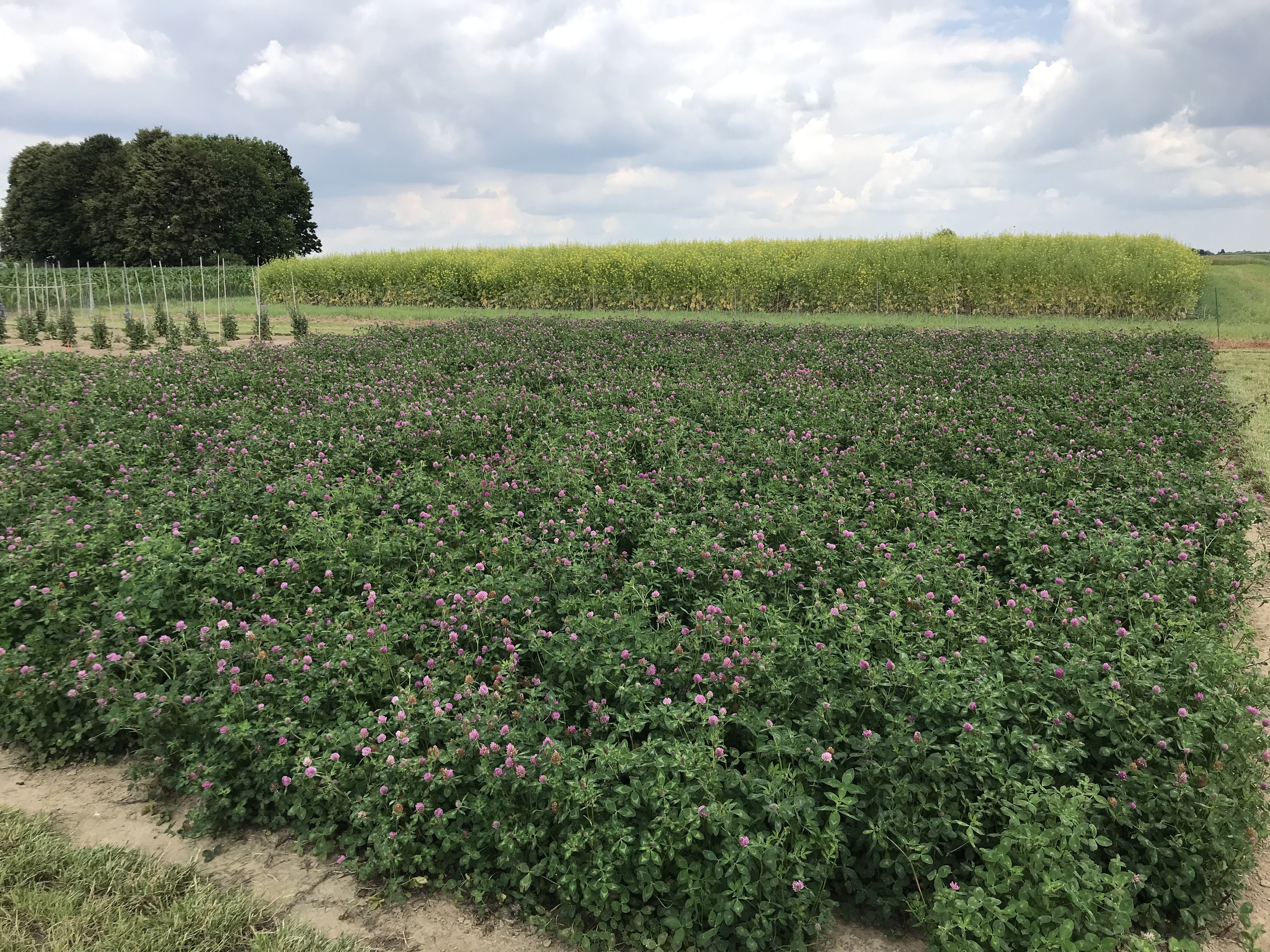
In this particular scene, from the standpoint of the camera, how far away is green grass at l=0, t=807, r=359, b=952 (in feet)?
9.96

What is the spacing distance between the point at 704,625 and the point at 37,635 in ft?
12.7

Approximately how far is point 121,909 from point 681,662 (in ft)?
8.52

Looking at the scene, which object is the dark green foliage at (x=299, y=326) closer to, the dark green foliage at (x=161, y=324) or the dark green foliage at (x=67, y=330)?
the dark green foliage at (x=161, y=324)

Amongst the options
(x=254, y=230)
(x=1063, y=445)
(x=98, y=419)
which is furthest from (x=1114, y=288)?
(x=254, y=230)

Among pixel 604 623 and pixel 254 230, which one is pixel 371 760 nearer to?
pixel 604 623

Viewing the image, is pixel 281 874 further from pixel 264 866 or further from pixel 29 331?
pixel 29 331

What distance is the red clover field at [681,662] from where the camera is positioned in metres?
3.17

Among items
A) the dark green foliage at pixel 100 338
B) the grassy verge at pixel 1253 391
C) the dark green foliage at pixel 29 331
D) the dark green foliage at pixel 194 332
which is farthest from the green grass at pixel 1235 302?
the dark green foliage at pixel 29 331

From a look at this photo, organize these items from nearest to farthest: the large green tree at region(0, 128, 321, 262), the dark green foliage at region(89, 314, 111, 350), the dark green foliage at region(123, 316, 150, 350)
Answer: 1. the dark green foliage at region(123, 316, 150, 350)
2. the dark green foliage at region(89, 314, 111, 350)
3. the large green tree at region(0, 128, 321, 262)

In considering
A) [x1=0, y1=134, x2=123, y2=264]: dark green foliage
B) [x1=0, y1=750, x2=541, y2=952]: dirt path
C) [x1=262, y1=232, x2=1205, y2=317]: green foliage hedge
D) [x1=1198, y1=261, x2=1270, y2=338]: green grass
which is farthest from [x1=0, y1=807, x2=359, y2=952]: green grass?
[x1=0, y1=134, x2=123, y2=264]: dark green foliage

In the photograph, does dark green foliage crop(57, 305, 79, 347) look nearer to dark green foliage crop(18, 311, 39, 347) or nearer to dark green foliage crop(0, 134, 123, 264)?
dark green foliage crop(18, 311, 39, 347)

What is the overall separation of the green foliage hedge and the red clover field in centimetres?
2142

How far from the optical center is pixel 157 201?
5116 centimetres

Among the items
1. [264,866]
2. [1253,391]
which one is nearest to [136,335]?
[264,866]
